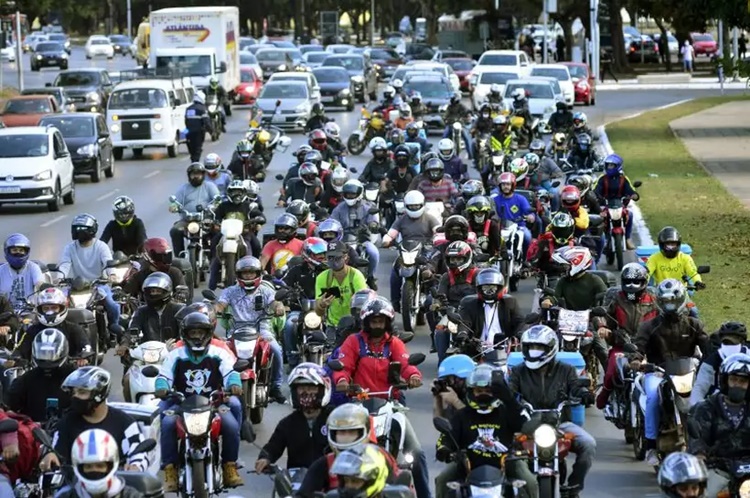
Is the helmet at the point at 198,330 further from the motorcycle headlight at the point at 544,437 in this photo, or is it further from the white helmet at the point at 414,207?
the white helmet at the point at 414,207

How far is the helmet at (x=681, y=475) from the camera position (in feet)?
34.8

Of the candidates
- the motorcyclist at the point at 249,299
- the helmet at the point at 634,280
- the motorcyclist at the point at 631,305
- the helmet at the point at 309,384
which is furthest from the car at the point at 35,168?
the helmet at the point at 309,384

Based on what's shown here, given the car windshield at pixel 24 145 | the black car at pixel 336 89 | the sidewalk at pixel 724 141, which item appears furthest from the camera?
the black car at pixel 336 89

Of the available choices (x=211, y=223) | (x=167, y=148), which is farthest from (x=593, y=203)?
Answer: (x=167, y=148)

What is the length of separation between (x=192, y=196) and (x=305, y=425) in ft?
49.6

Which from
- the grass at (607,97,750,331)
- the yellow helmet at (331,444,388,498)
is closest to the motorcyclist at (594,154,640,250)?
the grass at (607,97,750,331)

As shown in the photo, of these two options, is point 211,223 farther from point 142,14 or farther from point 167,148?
point 142,14

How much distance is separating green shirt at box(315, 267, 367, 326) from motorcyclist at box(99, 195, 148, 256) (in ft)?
15.2

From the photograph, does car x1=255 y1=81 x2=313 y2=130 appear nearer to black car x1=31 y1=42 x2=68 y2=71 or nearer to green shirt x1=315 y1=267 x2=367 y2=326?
green shirt x1=315 y1=267 x2=367 y2=326

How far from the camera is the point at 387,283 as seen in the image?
28.1 meters

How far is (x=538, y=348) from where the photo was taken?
46.4ft

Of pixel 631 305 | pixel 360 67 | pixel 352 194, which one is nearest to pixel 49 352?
pixel 631 305

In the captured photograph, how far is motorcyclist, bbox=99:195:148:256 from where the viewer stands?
23.8 meters

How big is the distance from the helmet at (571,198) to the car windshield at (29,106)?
3144 cm
